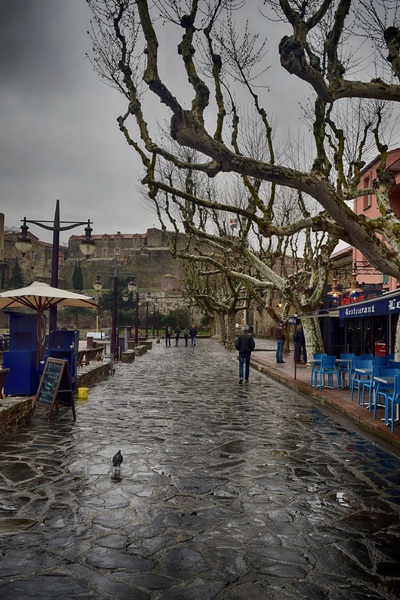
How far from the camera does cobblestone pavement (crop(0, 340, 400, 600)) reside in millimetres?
3217

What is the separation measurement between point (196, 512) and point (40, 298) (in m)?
8.53

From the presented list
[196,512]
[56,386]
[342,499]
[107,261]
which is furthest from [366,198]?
[107,261]

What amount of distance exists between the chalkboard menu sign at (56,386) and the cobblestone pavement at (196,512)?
1.28 feet

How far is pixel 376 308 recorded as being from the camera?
10.2 m

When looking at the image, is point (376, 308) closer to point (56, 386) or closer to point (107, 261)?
point (56, 386)

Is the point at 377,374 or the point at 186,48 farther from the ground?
the point at 186,48

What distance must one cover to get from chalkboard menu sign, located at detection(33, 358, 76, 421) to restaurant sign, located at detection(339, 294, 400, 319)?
19.3ft

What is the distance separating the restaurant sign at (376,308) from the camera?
9.23m

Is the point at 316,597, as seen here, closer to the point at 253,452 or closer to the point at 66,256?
the point at 253,452

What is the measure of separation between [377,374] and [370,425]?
33.9 inches

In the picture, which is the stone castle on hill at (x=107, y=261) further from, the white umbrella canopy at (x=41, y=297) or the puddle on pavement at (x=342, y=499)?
the puddle on pavement at (x=342, y=499)

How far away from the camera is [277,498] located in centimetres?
486

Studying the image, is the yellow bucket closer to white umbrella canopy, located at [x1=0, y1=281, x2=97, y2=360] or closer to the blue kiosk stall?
the blue kiosk stall

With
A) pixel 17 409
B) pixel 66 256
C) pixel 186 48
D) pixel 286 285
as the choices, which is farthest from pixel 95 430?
pixel 66 256
